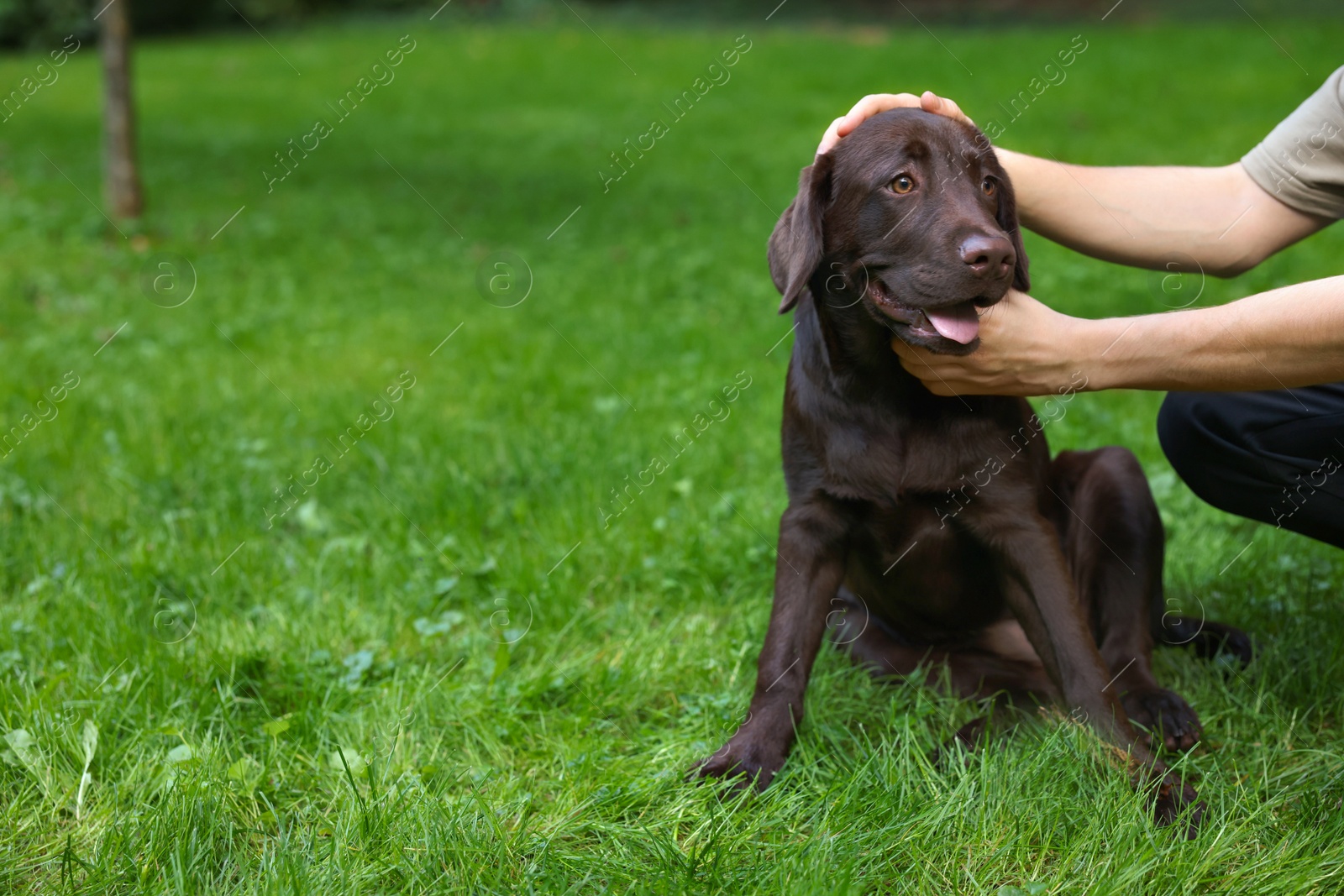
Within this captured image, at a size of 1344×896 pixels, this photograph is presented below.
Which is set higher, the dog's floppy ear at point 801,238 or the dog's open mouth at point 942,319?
the dog's floppy ear at point 801,238

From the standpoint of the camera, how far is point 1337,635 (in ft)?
8.04

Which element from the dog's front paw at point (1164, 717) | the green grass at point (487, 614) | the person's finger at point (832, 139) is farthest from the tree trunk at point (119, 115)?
the dog's front paw at point (1164, 717)

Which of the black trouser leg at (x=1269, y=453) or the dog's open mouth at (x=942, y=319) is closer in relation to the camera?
the dog's open mouth at (x=942, y=319)

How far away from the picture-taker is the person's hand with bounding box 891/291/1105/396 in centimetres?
208

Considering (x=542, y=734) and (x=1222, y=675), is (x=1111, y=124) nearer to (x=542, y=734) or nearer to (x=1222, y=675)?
(x=1222, y=675)

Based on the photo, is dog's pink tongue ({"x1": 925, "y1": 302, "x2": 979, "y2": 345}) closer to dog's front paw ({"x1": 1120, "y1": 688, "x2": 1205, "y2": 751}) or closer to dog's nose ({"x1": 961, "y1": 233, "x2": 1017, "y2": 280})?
dog's nose ({"x1": 961, "y1": 233, "x2": 1017, "y2": 280})

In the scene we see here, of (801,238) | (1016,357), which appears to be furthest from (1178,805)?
(801,238)

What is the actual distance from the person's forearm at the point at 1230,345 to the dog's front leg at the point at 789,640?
0.60 metres

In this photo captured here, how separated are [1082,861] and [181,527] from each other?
264 centimetres

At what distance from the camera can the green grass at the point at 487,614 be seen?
1.86 metres

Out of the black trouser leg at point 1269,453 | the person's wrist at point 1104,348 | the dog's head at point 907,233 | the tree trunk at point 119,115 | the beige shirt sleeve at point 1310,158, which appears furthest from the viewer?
the tree trunk at point 119,115

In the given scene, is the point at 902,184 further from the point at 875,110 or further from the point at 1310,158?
the point at 1310,158

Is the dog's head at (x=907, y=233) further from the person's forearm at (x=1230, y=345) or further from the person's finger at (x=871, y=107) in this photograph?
the person's forearm at (x=1230, y=345)

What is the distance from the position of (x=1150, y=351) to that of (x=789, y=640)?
871 mm
